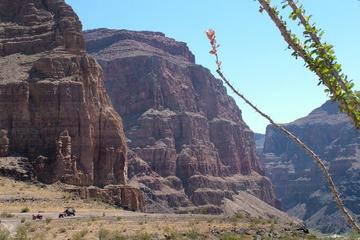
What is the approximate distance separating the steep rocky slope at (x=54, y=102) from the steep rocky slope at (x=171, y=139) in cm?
6520

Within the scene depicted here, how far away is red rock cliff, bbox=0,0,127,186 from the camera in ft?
218

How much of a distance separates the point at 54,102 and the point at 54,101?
0.37 feet

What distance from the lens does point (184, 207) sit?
486ft

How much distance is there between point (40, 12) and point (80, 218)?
4067cm

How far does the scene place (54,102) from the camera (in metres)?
69.0

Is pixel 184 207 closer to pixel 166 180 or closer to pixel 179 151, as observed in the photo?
pixel 166 180

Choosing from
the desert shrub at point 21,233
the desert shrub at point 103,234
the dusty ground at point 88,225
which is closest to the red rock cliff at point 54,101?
the dusty ground at point 88,225

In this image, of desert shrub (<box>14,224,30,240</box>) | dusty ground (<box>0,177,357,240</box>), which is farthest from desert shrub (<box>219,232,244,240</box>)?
desert shrub (<box>14,224,30,240</box>)

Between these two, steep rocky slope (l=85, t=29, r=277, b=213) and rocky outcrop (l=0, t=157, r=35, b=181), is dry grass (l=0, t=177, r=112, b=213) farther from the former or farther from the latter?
steep rocky slope (l=85, t=29, r=277, b=213)

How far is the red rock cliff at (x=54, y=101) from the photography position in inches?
2616

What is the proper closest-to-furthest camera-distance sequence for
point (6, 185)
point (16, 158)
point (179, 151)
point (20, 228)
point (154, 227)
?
point (20, 228) < point (154, 227) < point (6, 185) < point (16, 158) < point (179, 151)

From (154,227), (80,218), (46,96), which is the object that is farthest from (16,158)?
(154,227)

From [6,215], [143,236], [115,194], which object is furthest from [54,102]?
[143,236]

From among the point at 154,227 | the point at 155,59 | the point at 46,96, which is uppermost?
the point at 155,59
